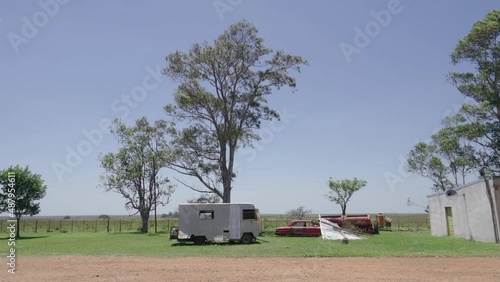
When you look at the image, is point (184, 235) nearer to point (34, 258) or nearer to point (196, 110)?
point (34, 258)

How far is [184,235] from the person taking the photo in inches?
858

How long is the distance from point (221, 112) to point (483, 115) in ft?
63.4

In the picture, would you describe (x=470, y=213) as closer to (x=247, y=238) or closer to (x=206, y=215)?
(x=247, y=238)

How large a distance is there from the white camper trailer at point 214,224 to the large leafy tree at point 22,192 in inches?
745

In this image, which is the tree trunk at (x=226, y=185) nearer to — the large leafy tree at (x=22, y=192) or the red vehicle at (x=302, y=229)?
the red vehicle at (x=302, y=229)

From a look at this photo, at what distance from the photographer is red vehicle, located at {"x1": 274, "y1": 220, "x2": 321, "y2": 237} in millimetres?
26328

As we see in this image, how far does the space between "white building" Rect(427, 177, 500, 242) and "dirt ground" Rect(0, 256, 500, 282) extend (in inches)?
263

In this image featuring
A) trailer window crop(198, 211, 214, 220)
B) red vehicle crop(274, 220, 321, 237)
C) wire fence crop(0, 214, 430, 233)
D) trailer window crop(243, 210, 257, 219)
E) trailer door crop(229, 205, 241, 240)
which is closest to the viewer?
trailer door crop(229, 205, 241, 240)

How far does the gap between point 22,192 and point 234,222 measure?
22435 millimetres

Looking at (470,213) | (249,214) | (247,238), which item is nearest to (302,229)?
(249,214)

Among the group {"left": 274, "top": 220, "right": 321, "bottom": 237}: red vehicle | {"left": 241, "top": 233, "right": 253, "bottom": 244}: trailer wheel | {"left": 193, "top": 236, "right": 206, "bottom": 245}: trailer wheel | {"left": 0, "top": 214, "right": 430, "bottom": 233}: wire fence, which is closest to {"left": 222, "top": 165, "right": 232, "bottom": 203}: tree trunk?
{"left": 0, "top": 214, "right": 430, "bottom": 233}: wire fence

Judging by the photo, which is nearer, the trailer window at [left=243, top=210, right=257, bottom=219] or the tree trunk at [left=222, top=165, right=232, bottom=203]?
the trailer window at [left=243, top=210, right=257, bottom=219]

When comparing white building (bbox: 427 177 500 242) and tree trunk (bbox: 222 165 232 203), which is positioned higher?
tree trunk (bbox: 222 165 232 203)

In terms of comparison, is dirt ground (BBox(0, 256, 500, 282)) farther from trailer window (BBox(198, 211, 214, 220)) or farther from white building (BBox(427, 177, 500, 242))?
trailer window (BBox(198, 211, 214, 220))
